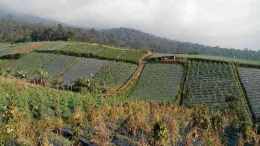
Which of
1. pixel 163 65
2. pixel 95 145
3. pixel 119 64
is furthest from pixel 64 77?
pixel 95 145

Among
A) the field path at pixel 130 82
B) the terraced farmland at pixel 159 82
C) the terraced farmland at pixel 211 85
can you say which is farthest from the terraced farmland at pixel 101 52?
the terraced farmland at pixel 211 85

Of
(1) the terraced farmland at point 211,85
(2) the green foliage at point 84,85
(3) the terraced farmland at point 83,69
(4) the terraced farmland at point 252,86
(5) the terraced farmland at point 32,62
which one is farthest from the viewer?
(5) the terraced farmland at point 32,62

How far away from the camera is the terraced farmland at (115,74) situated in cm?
7650

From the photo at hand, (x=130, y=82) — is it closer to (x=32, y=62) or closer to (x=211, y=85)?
(x=211, y=85)

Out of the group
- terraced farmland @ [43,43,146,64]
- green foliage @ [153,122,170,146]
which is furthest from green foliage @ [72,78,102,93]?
green foliage @ [153,122,170,146]

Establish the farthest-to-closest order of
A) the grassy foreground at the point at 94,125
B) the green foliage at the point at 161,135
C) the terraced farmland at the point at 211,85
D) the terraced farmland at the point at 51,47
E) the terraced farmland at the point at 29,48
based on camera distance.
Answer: the terraced farmland at the point at 29,48 → the terraced farmland at the point at 51,47 → the terraced farmland at the point at 211,85 → the green foliage at the point at 161,135 → the grassy foreground at the point at 94,125

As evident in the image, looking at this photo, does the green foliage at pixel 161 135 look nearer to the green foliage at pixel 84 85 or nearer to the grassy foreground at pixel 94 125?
the grassy foreground at pixel 94 125

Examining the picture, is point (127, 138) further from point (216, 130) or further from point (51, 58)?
point (51, 58)

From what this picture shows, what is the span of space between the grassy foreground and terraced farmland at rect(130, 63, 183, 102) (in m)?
19.6

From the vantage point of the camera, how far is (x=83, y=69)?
85.6m

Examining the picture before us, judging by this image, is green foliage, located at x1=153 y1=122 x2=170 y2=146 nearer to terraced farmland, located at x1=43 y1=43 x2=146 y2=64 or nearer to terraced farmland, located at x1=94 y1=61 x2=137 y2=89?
terraced farmland, located at x1=94 y1=61 x2=137 y2=89

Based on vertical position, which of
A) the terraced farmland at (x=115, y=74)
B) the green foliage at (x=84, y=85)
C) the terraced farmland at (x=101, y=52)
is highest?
the terraced farmland at (x=101, y=52)

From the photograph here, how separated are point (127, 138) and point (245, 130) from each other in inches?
608

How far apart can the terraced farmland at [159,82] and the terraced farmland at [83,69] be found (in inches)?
499
